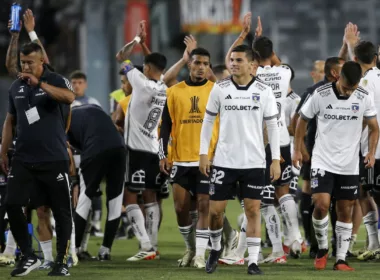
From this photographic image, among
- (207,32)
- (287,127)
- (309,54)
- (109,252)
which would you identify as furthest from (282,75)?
(309,54)

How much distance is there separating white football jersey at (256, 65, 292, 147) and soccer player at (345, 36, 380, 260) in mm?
832

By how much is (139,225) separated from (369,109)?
3355mm

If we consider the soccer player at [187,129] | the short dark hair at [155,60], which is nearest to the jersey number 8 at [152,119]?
the short dark hair at [155,60]

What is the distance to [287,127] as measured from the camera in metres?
14.1

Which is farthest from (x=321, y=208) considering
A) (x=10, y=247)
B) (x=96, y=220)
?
(x=96, y=220)

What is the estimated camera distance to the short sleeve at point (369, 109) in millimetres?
12117

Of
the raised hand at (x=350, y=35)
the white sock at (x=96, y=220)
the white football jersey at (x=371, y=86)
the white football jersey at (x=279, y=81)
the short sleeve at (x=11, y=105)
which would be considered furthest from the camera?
the white sock at (x=96, y=220)

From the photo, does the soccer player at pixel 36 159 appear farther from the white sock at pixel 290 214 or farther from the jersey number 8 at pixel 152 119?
the white sock at pixel 290 214

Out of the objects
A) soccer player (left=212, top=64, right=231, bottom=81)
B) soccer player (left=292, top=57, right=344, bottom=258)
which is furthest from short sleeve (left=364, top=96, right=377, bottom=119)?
soccer player (left=212, top=64, right=231, bottom=81)

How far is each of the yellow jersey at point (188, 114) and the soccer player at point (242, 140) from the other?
0.88 metres

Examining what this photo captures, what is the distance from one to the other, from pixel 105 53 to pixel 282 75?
2130 cm

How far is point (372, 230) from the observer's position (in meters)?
13.5

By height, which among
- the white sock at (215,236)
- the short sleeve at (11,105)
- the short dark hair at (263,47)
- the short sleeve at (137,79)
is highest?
the short dark hair at (263,47)

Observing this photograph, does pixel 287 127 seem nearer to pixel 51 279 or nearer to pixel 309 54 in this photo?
pixel 51 279
